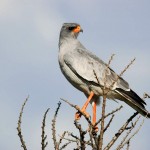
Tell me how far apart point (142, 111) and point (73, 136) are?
2160mm

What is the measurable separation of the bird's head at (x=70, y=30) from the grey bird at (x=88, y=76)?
A: 0.26 meters

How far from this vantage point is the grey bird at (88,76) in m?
8.02

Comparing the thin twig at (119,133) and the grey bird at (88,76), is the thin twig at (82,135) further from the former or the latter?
the grey bird at (88,76)

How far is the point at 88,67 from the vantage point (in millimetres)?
8711

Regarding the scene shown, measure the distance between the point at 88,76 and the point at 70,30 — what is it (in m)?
1.67

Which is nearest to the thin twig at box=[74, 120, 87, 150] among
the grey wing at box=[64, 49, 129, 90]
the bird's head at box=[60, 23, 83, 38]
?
the grey wing at box=[64, 49, 129, 90]

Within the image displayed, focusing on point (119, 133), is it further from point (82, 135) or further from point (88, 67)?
point (88, 67)

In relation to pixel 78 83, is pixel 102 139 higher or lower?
lower

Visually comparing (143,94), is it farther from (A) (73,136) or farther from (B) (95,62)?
(B) (95,62)

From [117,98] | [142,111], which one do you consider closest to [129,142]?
[142,111]

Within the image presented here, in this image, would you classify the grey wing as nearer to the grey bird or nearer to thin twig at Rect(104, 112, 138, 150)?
the grey bird

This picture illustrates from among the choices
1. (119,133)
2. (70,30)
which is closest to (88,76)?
(70,30)

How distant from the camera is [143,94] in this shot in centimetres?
607

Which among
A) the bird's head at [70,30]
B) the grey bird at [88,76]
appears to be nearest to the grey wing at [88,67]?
the grey bird at [88,76]
